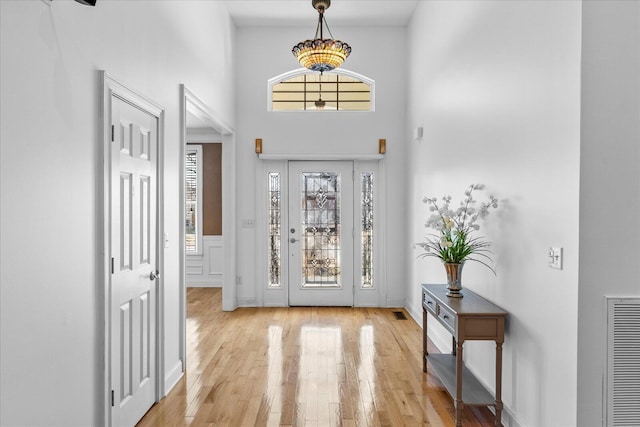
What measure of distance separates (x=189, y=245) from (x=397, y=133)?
160 inches

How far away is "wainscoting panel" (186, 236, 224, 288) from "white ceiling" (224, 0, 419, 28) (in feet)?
11.7

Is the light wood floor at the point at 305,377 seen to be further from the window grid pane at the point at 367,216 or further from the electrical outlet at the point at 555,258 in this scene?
the electrical outlet at the point at 555,258

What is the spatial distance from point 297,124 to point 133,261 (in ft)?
11.6

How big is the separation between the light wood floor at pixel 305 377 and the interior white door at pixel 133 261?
293 mm

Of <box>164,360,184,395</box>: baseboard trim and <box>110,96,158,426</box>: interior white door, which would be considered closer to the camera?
<box>110,96,158,426</box>: interior white door

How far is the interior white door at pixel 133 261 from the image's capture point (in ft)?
7.91

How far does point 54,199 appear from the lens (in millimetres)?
1846

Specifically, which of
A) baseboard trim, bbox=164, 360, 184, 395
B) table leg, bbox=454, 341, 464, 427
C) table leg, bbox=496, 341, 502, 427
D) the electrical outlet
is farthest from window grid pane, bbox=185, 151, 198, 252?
the electrical outlet

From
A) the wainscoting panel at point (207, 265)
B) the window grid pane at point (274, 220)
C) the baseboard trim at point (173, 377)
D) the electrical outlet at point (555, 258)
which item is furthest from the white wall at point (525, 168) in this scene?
the wainscoting panel at point (207, 265)

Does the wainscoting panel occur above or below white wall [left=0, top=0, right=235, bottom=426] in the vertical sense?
below

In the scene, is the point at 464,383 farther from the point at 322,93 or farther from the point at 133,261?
the point at 322,93

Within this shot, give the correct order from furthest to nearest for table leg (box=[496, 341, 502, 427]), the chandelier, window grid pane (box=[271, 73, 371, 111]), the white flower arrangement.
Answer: window grid pane (box=[271, 73, 371, 111])
the chandelier
the white flower arrangement
table leg (box=[496, 341, 502, 427])

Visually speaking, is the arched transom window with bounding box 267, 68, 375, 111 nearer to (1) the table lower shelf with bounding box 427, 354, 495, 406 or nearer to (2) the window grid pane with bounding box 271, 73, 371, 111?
(2) the window grid pane with bounding box 271, 73, 371, 111

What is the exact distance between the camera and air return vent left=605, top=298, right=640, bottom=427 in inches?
79.1
